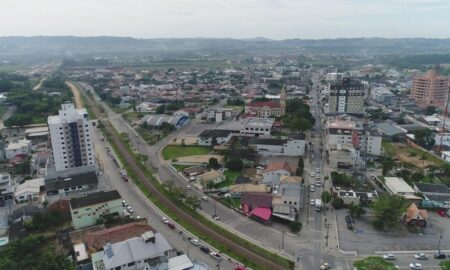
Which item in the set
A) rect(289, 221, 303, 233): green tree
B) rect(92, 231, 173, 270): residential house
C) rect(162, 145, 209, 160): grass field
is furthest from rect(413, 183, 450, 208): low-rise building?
rect(162, 145, 209, 160): grass field

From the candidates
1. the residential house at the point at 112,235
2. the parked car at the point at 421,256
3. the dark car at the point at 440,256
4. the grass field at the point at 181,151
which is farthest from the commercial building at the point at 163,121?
the dark car at the point at 440,256

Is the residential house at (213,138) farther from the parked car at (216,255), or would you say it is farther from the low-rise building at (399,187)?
the parked car at (216,255)

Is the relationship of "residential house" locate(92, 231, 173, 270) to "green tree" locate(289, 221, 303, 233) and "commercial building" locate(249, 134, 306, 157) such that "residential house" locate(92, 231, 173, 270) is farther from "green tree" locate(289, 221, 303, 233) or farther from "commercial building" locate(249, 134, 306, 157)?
"commercial building" locate(249, 134, 306, 157)

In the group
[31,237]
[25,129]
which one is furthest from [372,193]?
[25,129]

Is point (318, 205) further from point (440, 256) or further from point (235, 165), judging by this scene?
point (235, 165)

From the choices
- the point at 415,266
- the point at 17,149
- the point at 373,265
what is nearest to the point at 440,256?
the point at 415,266

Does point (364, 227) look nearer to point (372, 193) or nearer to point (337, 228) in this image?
point (337, 228)
